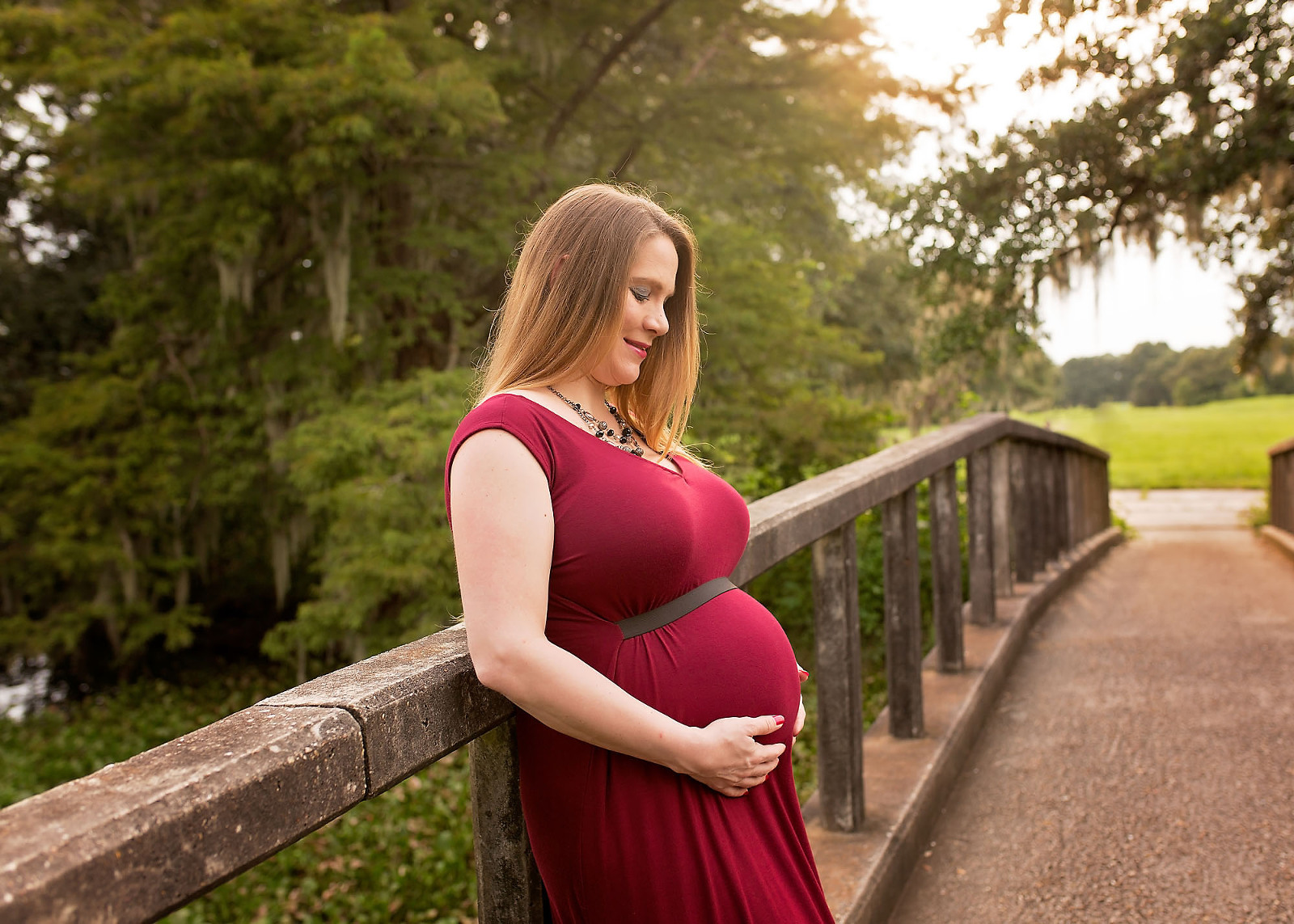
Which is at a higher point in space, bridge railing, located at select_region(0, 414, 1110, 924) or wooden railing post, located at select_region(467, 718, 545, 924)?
bridge railing, located at select_region(0, 414, 1110, 924)

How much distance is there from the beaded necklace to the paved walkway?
168cm

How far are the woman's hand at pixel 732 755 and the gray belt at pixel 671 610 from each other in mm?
162

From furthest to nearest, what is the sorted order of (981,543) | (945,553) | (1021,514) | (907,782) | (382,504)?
(382,504) < (1021,514) < (981,543) < (945,553) < (907,782)

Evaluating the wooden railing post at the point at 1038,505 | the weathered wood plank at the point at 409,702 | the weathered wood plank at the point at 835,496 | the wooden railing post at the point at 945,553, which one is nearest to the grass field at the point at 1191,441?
the wooden railing post at the point at 1038,505

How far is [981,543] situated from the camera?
4.56 metres

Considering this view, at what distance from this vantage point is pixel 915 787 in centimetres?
279

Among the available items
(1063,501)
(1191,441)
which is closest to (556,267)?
(1063,501)

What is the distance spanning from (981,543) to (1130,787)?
1587 mm

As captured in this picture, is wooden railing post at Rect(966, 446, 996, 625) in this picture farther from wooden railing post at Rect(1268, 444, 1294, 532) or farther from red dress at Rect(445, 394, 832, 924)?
wooden railing post at Rect(1268, 444, 1294, 532)

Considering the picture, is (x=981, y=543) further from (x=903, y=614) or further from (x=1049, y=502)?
(x=1049, y=502)

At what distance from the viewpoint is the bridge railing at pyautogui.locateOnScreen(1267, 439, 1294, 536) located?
9.65m

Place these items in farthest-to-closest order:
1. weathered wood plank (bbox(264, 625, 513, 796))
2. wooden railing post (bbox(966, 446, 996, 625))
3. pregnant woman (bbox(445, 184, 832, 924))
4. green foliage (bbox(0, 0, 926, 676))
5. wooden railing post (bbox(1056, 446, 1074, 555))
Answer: green foliage (bbox(0, 0, 926, 676)), wooden railing post (bbox(1056, 446, 1074, 555)), wooden railing post (bbox(966, 446, 996, 625)), pregnant woman (bbox(445, 184, 832, 924)), weathered wood plank (bbox(264, 625, 513, 796))

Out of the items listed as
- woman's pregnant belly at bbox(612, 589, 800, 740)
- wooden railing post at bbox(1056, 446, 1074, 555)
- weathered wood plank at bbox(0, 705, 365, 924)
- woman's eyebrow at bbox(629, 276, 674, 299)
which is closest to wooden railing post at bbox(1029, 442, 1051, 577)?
wooden railing post at bbox(1056, 446, 1074, 555)

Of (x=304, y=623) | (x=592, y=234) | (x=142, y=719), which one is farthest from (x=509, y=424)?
(x=142, y=719)
